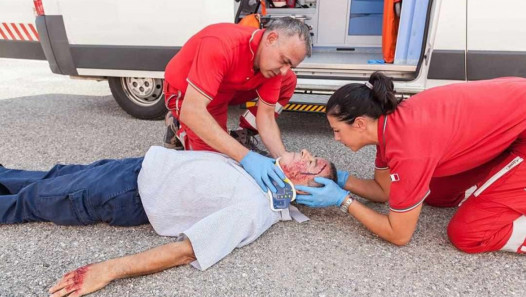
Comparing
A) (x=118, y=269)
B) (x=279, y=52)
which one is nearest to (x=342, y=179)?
(x=279, y=52)

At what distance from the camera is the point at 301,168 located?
6.86 ft

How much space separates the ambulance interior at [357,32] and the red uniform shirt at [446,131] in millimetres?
1539

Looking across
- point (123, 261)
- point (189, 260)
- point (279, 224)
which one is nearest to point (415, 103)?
point (279, 224)

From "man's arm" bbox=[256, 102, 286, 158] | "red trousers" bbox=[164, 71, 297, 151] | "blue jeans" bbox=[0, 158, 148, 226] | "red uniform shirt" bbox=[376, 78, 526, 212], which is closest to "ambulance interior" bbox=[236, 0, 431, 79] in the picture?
"red trousers" bbox=[164, 71, 297, 151]

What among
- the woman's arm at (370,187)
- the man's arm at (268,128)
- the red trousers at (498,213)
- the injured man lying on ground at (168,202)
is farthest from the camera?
the man's arm at (268,128)

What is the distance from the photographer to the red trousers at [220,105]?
2.76 metres

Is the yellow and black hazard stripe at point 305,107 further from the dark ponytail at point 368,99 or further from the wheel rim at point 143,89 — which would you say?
the dark ponytail at point 368,99

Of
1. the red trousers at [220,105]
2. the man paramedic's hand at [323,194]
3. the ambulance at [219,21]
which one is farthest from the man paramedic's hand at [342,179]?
the ambulance at [219,21]

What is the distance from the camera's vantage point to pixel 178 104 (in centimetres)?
276

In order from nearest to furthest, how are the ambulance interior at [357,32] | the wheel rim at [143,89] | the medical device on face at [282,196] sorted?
the medical device on face at [282,196], the ambulance interior at [357,32], the wheel rim at [143,89]

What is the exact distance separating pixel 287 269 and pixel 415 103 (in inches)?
41.6

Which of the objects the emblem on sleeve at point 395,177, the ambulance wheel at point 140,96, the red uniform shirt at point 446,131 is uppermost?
the red uniform shirt at point 446,131

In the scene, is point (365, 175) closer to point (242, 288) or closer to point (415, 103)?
point (415, 103)

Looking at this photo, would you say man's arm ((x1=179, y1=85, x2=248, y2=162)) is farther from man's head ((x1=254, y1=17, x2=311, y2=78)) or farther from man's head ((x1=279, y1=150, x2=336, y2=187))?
man's head ((x1=254, y1=17, x2=311, y2=78))
